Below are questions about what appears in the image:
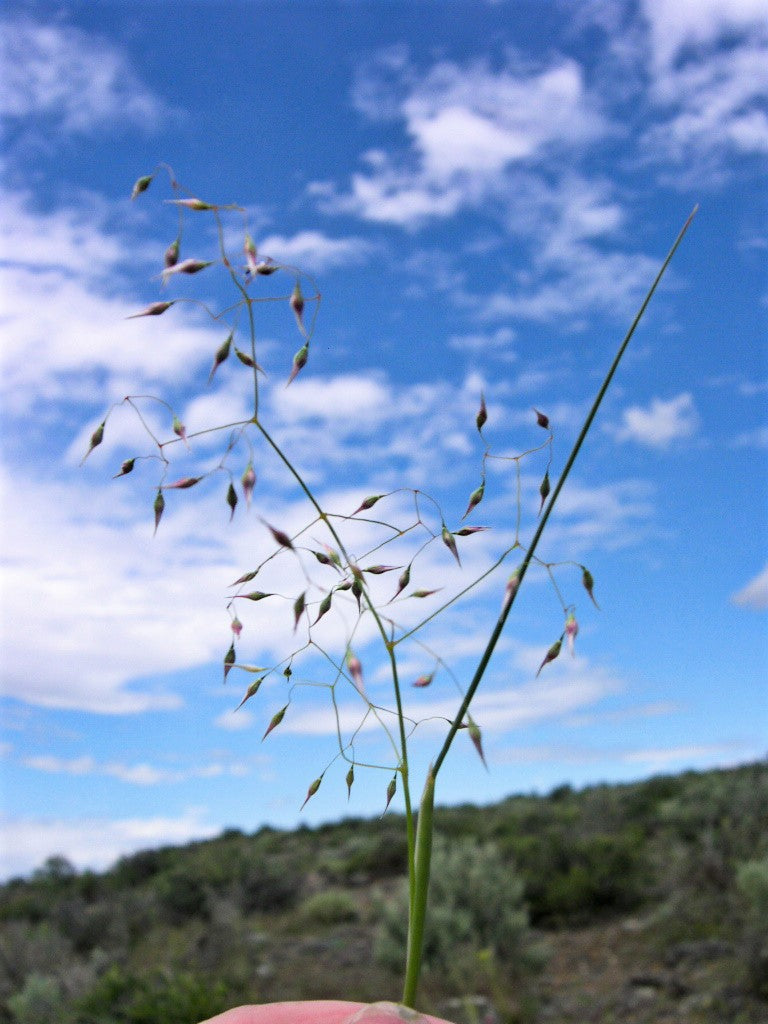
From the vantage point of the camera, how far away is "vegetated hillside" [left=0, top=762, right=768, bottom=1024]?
676 centimetres

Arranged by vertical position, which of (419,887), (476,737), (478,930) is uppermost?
(476,737)

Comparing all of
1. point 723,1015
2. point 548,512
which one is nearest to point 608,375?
point 548,512

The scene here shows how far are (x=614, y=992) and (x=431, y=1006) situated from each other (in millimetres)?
1496

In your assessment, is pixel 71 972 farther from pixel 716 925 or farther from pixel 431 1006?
pixel 716 925

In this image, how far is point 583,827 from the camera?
40.5 feet

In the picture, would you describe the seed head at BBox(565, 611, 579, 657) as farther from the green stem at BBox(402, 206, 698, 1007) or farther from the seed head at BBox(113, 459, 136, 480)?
the seed head at BBox(113, 459, 136, 480)

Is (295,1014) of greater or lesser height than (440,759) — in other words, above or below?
below

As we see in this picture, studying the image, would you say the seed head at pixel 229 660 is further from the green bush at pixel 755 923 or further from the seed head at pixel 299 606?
the green bush at pixel 755 923

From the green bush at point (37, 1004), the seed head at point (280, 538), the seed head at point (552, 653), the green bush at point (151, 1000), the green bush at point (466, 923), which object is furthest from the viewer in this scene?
the green bush at point (466, 923)

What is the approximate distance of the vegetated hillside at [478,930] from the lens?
6762 millimetres

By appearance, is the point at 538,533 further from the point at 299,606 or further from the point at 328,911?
the point at 328,911

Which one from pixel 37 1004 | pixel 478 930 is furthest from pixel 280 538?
pixel 478 930

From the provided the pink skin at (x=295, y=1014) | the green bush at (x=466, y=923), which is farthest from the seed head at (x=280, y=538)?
the green bush at (x=466, y=923)

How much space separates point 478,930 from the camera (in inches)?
324
